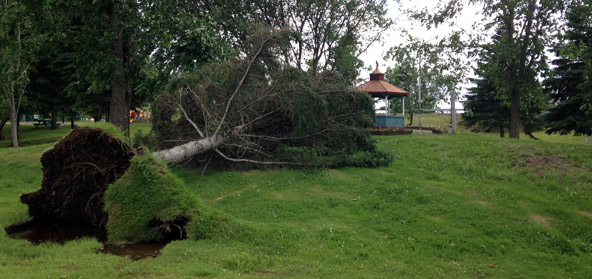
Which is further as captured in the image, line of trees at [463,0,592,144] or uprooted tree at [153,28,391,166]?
line of trees at [463,0,592,144]

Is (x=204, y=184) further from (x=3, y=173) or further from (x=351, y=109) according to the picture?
(x=3, y=173)

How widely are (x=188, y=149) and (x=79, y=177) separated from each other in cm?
256

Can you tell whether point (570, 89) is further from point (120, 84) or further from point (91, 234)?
point (91, 234)

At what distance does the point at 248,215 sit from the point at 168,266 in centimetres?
262

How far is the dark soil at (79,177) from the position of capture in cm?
632

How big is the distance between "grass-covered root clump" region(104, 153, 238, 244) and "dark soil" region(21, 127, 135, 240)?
1.65 feet

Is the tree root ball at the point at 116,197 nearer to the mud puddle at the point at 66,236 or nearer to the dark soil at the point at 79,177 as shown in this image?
the dark soil at the point at 79,177

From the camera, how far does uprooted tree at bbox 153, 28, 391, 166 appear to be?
10008 millimetres

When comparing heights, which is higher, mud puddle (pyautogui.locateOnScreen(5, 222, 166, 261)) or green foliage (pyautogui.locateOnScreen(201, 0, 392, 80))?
green foliage (pyautogui.locateOnScreen(201, 0, 392, 80))

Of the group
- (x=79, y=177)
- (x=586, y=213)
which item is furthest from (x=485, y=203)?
(x=79, y=177)

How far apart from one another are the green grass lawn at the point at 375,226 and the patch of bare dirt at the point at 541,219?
2cm

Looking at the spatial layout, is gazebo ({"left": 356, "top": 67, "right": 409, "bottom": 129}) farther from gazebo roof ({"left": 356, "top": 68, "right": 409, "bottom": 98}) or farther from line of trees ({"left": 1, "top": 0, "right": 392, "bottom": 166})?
line of trees ({"left": 1, "top": 0, "right": 392, "bottom": 166})

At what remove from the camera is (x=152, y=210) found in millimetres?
5699

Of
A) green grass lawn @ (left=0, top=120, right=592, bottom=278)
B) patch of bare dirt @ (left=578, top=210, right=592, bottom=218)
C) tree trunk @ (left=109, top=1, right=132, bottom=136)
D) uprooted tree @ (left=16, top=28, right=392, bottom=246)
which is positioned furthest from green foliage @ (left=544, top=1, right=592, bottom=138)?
tree trunk @ (left=109, top=1, right=132, bottom=136)
